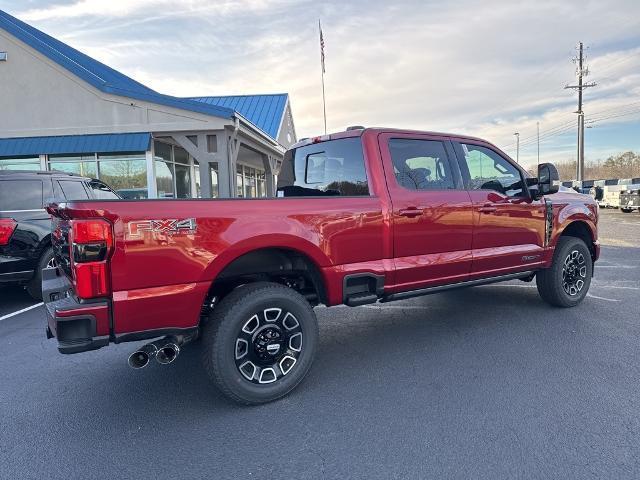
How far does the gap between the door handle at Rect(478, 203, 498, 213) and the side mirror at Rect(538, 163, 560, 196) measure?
68 centimetres

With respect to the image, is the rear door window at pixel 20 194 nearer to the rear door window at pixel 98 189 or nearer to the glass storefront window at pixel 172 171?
the rear door window at pixel 98 189

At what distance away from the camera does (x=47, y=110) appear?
11.3 meters

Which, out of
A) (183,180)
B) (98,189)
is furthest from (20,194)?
(183,180)

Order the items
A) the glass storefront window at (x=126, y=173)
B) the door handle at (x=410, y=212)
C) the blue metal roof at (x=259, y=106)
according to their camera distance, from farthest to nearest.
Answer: the blue metal roof at (x=259, y=106) < the glass storefront window at (x=126, y=173) < the door handle at (x=410, y=212)

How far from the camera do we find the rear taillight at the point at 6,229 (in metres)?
5.36

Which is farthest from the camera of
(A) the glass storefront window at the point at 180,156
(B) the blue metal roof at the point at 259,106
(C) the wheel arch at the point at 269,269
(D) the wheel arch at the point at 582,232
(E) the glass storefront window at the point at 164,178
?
(B) the blue metal roof at the point at 259,106

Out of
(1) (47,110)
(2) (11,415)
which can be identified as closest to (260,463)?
(2) (11,415)

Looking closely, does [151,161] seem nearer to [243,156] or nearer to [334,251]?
[243,156]

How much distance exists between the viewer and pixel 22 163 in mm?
11703

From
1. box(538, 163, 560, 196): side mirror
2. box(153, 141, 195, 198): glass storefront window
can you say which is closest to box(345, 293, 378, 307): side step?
box(538, 163, 560, 196): side mirror

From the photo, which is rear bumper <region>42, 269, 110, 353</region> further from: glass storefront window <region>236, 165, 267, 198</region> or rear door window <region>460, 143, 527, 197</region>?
glass storefront window <region>236, 165, 267, 198</region>

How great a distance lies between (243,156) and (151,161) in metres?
7.48

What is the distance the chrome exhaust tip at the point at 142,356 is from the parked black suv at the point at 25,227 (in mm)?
3606

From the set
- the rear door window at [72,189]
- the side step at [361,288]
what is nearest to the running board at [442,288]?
the side step at [361,288]
